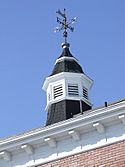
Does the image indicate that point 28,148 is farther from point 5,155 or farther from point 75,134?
point 75,134

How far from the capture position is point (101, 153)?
50.2 feet

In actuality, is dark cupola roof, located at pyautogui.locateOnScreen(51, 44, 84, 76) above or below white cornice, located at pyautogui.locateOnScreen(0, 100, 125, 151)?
above

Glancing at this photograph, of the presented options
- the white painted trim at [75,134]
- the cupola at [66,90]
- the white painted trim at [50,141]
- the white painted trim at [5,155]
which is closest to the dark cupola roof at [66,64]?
the cupola at [66,90]

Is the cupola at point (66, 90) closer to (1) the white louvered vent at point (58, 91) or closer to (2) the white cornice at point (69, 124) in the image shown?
(1) the white louvered vent at point (58, 91)

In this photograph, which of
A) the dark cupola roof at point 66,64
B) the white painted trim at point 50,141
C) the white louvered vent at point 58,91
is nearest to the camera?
the white painted trim at point 50,141

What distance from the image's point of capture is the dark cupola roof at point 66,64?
74.4ft

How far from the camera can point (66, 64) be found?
2298 centimetres

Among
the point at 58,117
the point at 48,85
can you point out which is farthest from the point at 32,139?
the point at 48,85

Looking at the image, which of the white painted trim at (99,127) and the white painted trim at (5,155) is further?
the white painted trim at (5,155)

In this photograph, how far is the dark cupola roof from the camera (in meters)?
22.7

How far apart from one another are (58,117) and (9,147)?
467 centimetres

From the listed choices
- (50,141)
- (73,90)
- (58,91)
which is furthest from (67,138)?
(73,90)

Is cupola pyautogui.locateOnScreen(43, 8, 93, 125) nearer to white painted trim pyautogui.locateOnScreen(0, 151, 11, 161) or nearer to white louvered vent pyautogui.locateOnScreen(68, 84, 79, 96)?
white louvered vent pyautogui.locateOnScreen(68, 84, 79, 96)

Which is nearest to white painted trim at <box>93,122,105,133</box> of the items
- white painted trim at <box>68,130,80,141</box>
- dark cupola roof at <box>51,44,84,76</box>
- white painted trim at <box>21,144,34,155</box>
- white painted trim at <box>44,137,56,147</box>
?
white painted trim at <box>68,130,80,141</box>
